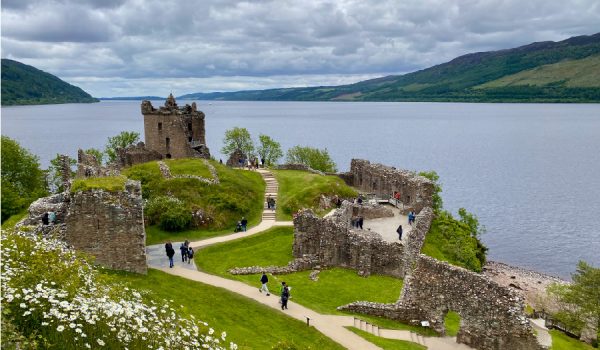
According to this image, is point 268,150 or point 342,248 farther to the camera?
point 268,150

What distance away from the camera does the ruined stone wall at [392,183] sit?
56.3 m

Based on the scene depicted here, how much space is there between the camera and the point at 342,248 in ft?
136

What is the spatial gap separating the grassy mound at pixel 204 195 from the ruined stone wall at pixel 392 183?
17.2m

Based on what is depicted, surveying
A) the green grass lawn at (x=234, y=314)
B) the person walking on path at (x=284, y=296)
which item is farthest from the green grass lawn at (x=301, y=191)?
Answer: the person walking on path at (x=284, y=296)

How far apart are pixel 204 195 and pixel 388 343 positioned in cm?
2939

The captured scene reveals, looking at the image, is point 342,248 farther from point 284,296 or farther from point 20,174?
point 20,174

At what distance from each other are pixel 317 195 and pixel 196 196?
542 inches

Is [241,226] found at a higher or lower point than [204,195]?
lower

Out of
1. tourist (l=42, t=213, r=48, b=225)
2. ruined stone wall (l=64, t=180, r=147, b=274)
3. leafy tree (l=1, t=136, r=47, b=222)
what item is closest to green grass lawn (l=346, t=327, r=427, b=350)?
ruined stone wall (l=64, t=180, r=147, b=274)

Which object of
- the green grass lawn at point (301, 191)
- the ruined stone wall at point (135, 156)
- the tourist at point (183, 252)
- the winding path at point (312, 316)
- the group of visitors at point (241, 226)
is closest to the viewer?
the winding path at point (312, 316)

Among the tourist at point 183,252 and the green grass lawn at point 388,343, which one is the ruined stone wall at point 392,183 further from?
the green grass lawn at point 388,343

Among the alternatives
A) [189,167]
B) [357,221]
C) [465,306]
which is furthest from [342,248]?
[189,167]

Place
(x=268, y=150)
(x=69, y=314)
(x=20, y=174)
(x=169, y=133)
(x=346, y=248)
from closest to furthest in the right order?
1. (x=69, y=314)
2. (x=346, y=248)
3. (x=169, y=133)
4. (x=20, y=174)
5. (x=268, y=150)

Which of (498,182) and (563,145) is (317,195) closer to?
(498,182)
